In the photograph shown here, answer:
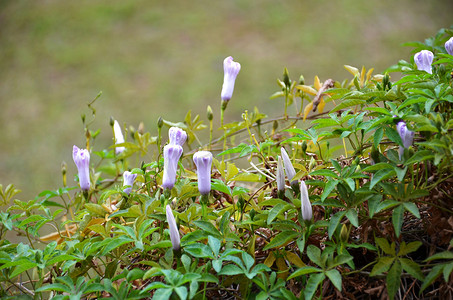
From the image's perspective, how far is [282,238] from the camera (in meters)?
0.74

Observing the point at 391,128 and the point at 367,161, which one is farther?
the point at 367,161

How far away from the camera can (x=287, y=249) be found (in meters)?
0.82

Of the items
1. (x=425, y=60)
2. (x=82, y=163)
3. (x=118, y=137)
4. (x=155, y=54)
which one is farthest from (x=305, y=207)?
(x=155, y=54)

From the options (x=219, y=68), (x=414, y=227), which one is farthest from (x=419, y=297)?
(x=219, y=68)

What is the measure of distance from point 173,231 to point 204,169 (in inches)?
5.2

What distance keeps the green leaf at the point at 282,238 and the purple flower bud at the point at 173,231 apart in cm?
13

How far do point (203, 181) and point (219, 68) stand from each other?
148 inches

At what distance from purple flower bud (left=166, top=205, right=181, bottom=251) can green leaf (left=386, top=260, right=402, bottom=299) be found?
0.29m

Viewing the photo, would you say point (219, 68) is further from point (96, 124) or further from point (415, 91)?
point (415, 91)

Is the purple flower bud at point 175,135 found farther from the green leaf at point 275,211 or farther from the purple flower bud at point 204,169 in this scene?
the green leaf at point 275,211

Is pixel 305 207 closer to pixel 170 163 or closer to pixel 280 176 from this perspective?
pixel 280 176

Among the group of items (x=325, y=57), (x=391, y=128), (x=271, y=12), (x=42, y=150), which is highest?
(x=391, y=128)

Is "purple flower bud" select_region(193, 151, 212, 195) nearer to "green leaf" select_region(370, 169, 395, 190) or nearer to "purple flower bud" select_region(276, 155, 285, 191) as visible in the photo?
"purple flower bud" select_region(276, 155, 285, 191)

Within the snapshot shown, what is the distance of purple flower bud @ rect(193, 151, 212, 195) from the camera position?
81cm
